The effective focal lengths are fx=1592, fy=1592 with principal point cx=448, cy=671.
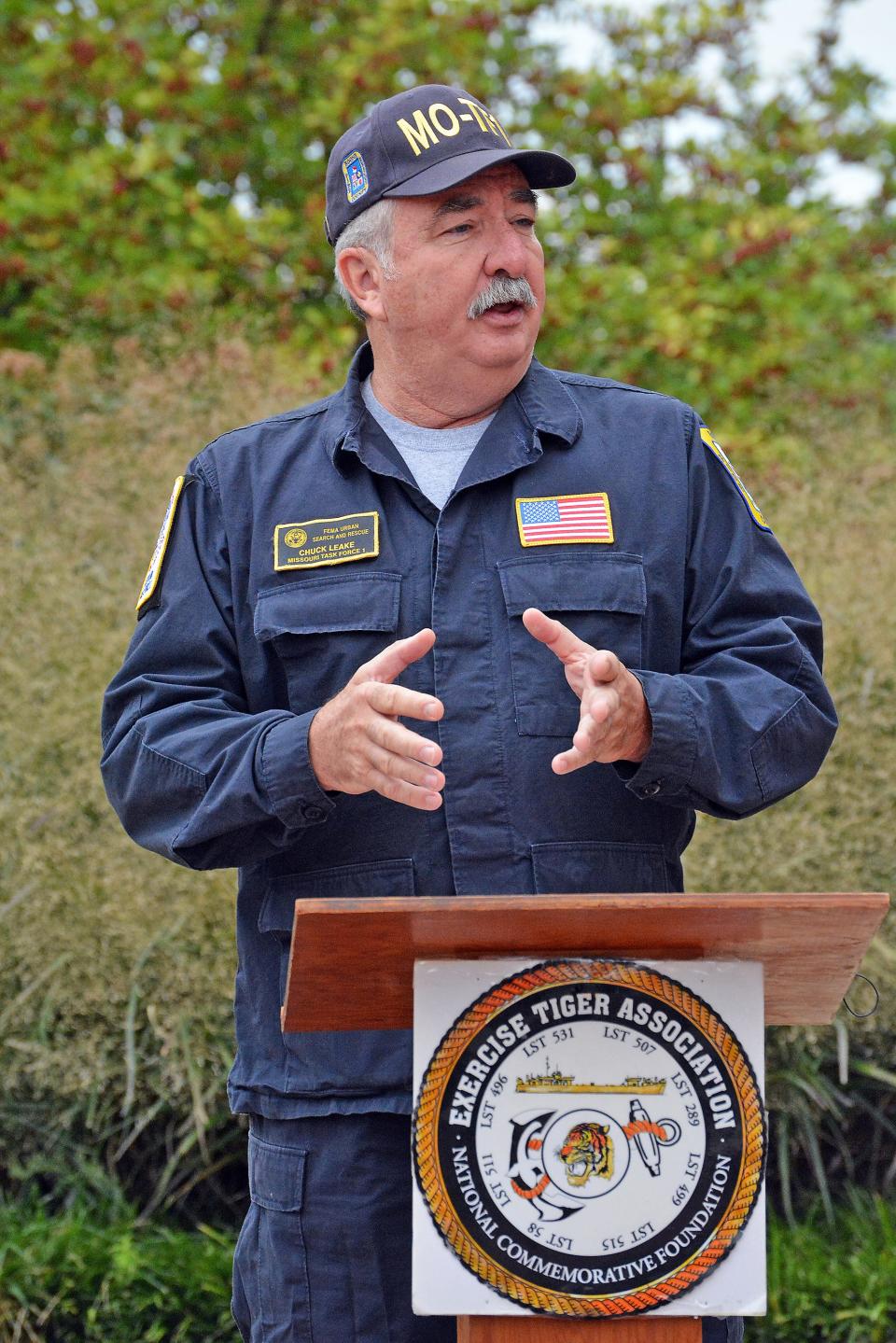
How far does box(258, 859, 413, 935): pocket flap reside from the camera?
2129mm

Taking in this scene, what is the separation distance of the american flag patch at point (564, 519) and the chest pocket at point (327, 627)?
20cm

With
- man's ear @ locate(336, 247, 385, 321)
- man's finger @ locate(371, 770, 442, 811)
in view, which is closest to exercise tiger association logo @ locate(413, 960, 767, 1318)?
man's finger @ locate(371, 770, 442, 811)

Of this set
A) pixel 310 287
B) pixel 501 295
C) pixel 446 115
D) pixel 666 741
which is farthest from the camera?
pixel 310 287

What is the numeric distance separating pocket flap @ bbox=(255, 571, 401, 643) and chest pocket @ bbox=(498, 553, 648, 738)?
6.5 inches

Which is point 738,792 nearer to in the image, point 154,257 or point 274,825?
point 274,825

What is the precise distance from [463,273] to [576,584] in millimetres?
505

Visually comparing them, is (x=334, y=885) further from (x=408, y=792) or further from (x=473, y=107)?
(x=473, y=107)

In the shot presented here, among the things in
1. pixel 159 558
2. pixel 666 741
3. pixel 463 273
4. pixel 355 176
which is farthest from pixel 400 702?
pixel 355 176

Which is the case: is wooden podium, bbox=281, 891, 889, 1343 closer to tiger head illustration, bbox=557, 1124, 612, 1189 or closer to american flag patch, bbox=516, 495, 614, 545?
tiger head illustration, bbox=557, 1124, 612, 1189

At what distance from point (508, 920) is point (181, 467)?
12.7ft

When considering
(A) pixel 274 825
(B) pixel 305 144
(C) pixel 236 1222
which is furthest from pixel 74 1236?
(B) pixel 305 144

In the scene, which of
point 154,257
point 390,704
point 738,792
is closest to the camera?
point 390,704

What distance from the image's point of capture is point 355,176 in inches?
98.2

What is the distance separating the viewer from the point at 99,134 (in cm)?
663
